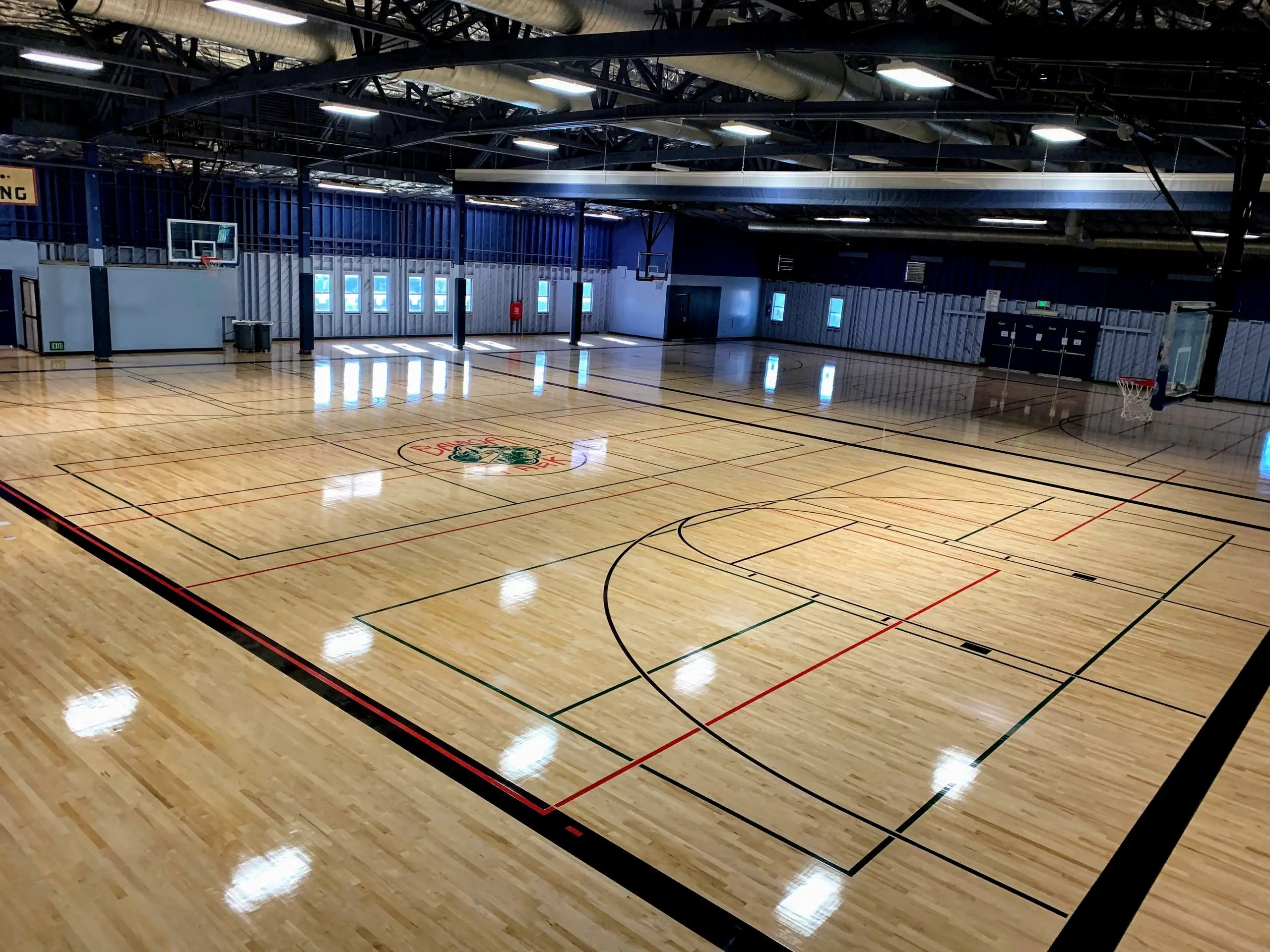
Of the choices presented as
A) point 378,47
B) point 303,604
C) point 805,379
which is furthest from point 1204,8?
point 805,379

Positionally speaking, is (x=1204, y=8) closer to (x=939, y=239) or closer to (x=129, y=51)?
(x=129, y=51)

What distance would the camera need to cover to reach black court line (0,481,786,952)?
5.14 m

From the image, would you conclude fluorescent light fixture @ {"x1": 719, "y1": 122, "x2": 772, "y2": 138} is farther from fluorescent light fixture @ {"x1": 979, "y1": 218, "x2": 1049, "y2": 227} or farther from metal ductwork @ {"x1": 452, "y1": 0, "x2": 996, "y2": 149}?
fluorescent light fixture @ {"x1": 979, "y1": 218, "x2": 1049, "y2": 227}

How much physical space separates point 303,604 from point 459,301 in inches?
1023

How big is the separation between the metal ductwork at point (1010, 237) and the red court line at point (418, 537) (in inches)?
937

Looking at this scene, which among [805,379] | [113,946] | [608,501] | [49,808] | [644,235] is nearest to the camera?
[113,946]

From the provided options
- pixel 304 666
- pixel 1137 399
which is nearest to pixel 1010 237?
pixel 1137 399

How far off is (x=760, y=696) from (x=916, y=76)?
8.36 meters

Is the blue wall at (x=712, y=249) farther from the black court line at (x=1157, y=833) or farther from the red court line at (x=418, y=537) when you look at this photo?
the black court line at (x=1157, y=833)

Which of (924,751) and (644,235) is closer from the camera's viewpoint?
(924,751)

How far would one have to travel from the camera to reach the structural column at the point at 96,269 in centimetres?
2368

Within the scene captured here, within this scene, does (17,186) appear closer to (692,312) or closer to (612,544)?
(612,544)

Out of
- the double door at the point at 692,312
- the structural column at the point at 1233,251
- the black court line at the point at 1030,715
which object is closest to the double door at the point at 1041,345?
the double door at the point at 692,312

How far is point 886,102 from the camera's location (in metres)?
15.9
